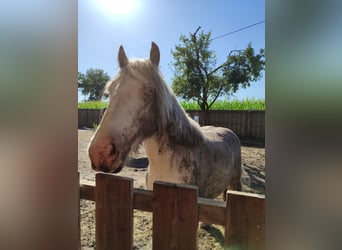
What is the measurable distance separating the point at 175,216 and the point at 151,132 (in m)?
0.41

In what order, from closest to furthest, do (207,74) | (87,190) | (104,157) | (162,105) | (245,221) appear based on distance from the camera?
(245,221), (104,157), (87,190), (162,105), (207,74)

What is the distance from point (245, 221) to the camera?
0.63 m

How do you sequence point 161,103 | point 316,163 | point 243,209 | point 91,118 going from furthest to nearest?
1. point 91,118
2. point 161,103
3. point 243,209
4. point 316,163

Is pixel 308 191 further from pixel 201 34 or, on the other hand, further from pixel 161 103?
pixel 201 34

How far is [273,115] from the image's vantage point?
0.33m

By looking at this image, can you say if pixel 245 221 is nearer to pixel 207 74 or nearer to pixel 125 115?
pixel 125 115

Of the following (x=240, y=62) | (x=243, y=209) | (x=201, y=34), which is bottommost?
(x=243, y=209)

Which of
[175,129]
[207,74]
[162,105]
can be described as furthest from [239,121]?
[162,105]

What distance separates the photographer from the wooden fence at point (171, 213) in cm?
63

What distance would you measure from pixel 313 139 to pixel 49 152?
40 cm

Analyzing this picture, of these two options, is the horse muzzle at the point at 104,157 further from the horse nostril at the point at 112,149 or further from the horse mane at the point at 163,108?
the horse mane at the point at 163,108

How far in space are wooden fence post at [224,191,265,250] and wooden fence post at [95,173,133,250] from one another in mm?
327

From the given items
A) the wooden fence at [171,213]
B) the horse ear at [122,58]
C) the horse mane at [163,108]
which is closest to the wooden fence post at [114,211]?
the wooden fence at [171,213]

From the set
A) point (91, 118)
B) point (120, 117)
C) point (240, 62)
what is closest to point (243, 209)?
point (120, 117)
